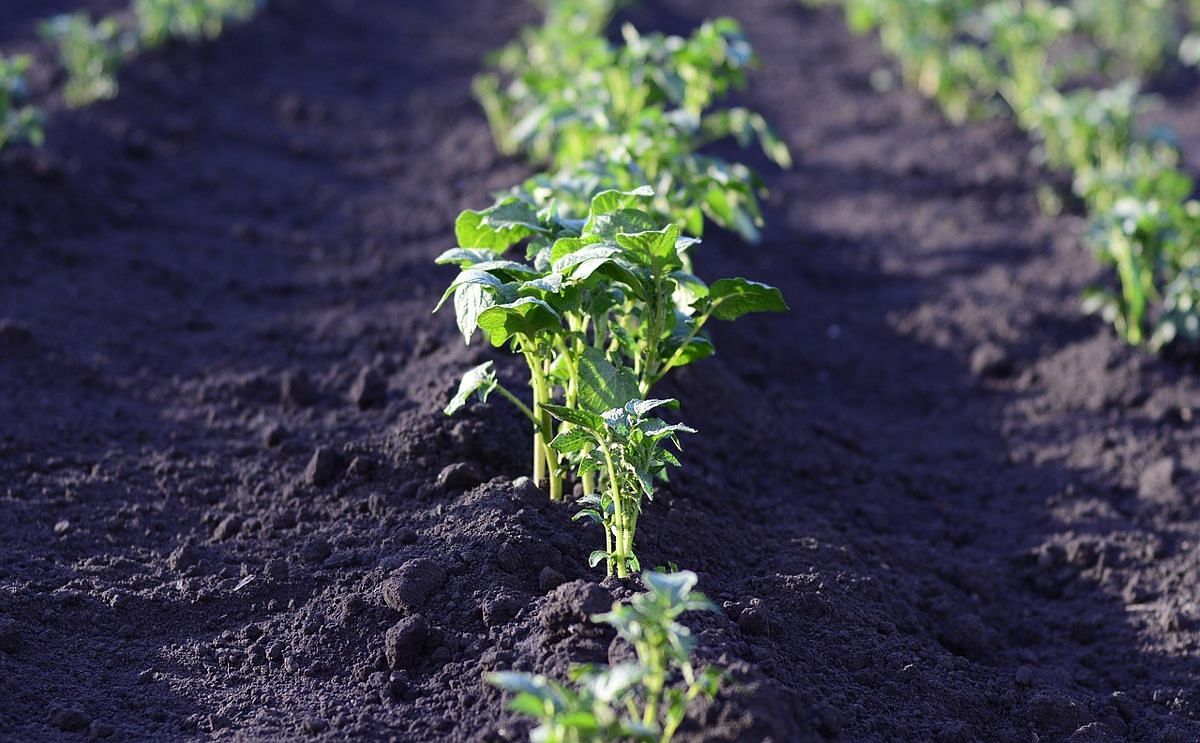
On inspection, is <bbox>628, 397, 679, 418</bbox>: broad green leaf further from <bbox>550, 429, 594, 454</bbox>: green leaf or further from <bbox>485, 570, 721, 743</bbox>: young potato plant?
<bbox>485, 570, 721, 743</bbox>: young potato plant

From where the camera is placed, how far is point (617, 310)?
A: 3.51 m

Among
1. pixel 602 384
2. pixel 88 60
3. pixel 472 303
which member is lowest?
pixel 602 384

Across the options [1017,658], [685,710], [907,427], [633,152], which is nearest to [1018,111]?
[907,427]

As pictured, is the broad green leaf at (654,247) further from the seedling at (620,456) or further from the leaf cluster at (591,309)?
the seedling at (620,456)

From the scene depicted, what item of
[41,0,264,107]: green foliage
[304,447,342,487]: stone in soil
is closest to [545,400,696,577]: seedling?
[304,447,342,487]: stone in soil

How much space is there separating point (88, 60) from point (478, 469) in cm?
495

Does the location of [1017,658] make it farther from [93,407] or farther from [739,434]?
[93,407]

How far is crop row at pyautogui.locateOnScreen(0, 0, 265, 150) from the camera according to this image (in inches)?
230

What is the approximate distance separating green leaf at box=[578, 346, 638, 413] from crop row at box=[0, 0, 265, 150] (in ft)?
12.3

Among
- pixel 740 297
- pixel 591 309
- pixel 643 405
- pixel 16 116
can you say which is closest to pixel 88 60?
pixel 16 116

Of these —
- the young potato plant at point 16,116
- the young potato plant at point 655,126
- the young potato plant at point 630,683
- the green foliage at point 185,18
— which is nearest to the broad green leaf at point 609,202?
the young potato plant at point 655,126

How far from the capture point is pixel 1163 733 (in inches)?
127

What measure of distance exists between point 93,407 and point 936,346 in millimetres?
3478

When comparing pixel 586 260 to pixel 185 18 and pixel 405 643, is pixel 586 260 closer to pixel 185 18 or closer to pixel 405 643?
pixel 405 643
